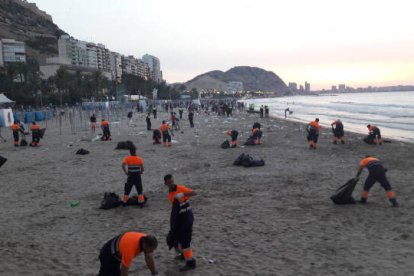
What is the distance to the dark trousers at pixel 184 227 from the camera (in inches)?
227

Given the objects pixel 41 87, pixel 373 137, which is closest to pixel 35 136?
pixel 373 137

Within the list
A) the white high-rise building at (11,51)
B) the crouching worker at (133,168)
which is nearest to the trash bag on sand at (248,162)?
the crouching worker at (133,168)

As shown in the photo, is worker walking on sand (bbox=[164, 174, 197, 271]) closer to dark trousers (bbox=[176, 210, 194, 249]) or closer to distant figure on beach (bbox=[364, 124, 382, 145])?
dark trousers (bbox=[176, 210, 194, 249])

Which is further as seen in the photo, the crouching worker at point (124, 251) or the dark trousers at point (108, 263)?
the dark trousers at point (108, 263)

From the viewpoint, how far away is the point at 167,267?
6.03m

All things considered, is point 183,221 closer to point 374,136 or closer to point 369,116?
point 374,136

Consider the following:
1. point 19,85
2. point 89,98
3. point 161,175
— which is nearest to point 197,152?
point 161,175

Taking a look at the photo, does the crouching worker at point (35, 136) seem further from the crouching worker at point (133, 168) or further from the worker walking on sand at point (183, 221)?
the worker walking on sand at point (183, 221)

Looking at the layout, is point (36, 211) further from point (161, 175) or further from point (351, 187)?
point (351, 187)

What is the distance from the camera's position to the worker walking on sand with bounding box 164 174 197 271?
5.79 m

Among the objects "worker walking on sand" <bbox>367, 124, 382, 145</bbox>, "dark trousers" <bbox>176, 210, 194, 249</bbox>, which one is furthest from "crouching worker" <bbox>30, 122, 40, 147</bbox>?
"dark trousers" <bbox>176, 210, 194, 249</bbox>

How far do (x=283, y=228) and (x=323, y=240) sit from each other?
2.89ft

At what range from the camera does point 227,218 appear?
8320 mm

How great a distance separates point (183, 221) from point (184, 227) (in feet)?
0.29
